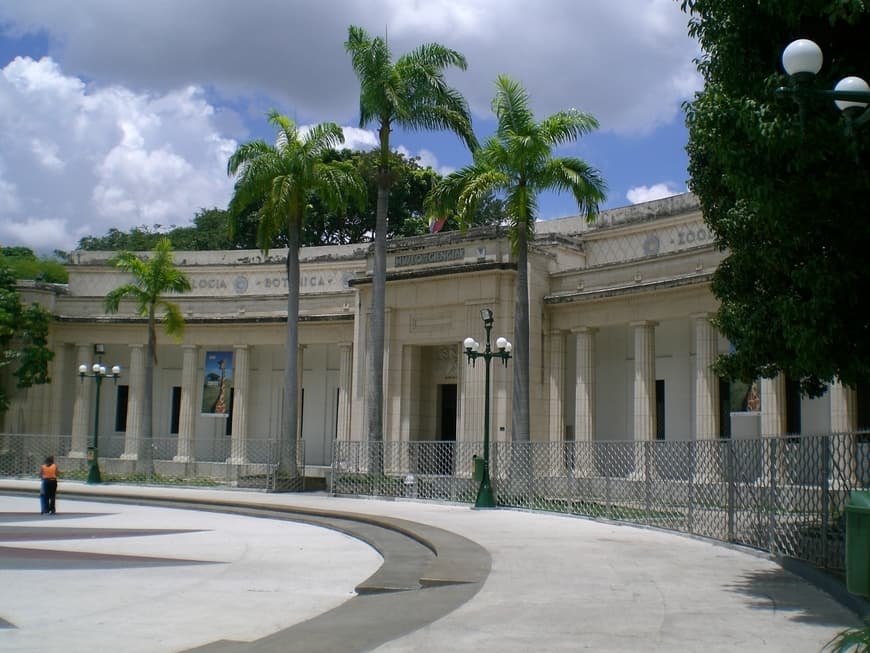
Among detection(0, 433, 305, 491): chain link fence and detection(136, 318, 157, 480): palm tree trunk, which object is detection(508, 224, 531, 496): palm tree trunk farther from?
detection(136, 318, 157, 480): palm tree trunk

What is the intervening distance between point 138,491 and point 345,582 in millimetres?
19960

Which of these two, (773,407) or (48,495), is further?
(773,407)

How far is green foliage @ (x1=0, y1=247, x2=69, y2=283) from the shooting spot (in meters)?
64.4

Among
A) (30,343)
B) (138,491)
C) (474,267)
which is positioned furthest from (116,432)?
(474,267)

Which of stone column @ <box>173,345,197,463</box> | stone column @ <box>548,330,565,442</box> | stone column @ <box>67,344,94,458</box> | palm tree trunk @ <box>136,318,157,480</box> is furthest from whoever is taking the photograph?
stone column @ <box>67,344,94,458</box>

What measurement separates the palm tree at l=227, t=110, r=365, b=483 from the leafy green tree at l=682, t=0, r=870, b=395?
2007 cm

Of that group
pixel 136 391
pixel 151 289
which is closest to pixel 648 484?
pixel 151 289

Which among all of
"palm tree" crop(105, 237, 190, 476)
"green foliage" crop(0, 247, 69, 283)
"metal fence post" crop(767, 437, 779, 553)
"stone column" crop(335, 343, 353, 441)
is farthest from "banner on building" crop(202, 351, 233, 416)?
"metal fence post" crop(767, 437, 779, 553)

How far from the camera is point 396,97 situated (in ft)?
94.2

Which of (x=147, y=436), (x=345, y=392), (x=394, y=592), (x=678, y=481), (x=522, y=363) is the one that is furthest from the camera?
(x=345, y=392)

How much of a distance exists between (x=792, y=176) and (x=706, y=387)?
1826 cm

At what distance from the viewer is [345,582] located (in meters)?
12.2

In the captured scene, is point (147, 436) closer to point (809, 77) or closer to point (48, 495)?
point (48, 495)

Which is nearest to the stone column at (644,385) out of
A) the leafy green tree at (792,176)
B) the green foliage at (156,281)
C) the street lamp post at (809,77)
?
the leafy green tree at (792,176)
